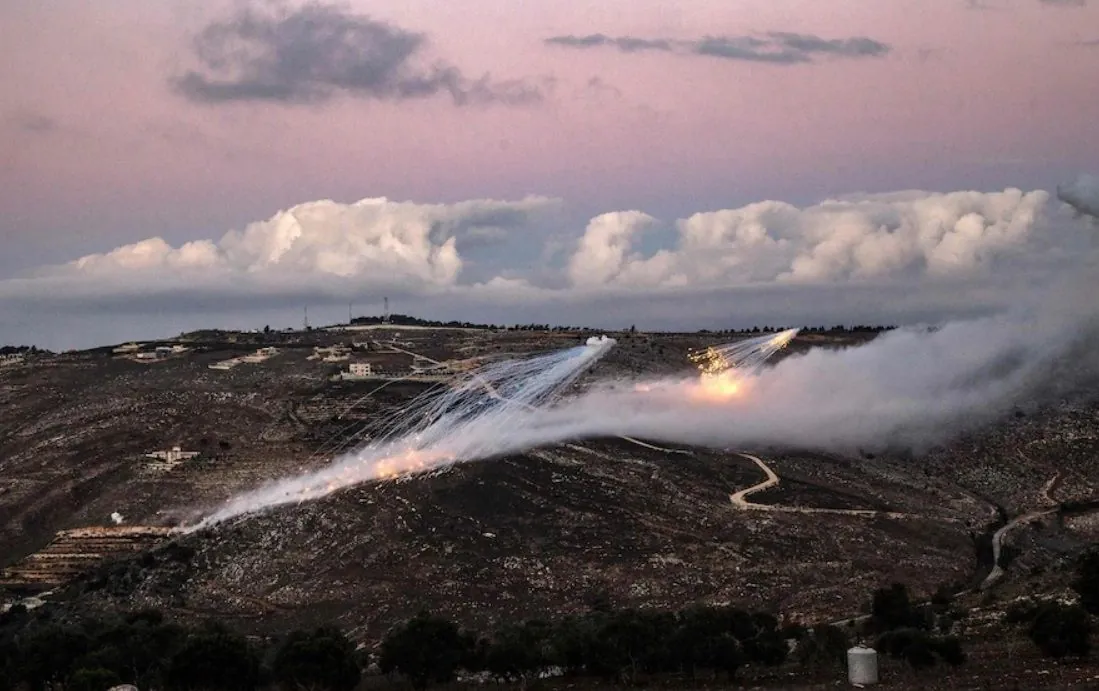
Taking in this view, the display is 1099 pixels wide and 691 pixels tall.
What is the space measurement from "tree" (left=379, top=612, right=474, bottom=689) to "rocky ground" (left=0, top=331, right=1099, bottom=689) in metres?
15.0

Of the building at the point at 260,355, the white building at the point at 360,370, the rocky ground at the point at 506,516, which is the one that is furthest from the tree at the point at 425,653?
the building at the point at 260,355

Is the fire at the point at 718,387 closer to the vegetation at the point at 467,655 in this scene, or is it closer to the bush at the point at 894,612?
the bush at the point at 894,612

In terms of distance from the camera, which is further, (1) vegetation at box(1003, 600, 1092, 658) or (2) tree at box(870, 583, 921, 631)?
(2) tree at box(870, 583, 921, 631)

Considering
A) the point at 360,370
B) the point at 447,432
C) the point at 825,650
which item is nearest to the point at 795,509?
the point at 447,432

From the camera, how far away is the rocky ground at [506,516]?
8812 cm

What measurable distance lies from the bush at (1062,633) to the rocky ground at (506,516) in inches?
98.0

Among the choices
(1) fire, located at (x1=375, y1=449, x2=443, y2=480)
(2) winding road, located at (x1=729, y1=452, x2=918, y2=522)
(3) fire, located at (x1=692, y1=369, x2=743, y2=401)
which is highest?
(3) fire, located at (x1=692, y1=369, x2=743, y2=401)

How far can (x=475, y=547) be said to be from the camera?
94.5 m

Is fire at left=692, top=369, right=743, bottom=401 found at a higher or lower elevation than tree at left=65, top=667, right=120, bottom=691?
higher

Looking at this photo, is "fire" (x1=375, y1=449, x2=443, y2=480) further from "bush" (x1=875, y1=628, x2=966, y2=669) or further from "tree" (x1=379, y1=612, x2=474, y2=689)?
"bush" (x1=875, y1=628, x2=966, y2=669)

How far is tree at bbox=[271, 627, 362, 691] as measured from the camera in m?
63.6

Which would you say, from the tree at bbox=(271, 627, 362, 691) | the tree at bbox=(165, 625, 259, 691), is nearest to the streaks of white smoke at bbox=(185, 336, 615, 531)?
the tree at bbox=(165, 625, 259, 691)

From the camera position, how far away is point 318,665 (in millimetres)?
63875

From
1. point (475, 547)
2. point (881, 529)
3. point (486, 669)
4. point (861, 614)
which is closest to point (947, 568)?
point (881, 529)
